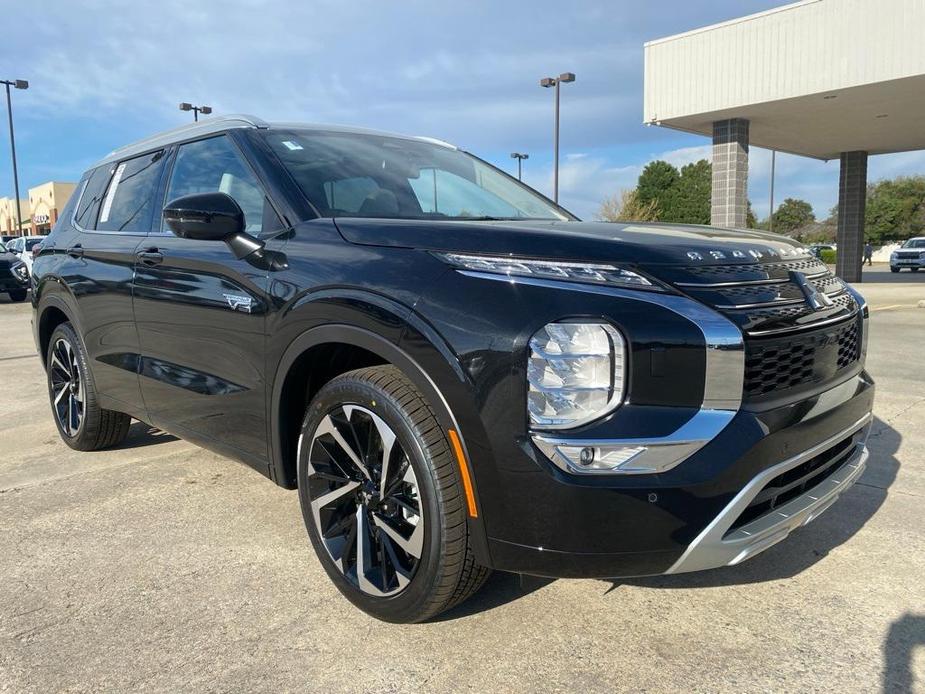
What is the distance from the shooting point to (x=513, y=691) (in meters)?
2.06

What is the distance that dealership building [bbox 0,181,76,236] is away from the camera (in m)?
54.0

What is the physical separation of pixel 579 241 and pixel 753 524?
0.95 metres

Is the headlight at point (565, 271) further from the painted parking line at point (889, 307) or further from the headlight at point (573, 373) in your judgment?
the painted parking line at point (889, 307)

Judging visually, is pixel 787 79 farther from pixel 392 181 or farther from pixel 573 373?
pixel 573 373

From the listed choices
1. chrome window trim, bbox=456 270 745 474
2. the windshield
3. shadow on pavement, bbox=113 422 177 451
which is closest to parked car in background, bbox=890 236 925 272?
the windshield

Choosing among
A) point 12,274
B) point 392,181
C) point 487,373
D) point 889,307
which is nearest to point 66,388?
point 392,181

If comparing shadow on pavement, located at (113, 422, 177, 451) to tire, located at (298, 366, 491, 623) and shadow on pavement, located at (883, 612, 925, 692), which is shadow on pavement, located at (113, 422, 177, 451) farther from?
shadow on pavement, located at (883, 612, 925, 692)

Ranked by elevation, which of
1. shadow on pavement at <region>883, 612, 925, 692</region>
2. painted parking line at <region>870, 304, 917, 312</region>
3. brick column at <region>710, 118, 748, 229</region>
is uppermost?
brick column at <region>710, 118, 748, 229</region>

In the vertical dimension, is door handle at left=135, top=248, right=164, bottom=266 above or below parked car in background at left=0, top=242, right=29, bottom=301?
above

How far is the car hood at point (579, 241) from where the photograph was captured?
6.84 ft

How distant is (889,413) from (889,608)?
3.09 m

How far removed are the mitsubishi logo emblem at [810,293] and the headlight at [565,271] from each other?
0.65m

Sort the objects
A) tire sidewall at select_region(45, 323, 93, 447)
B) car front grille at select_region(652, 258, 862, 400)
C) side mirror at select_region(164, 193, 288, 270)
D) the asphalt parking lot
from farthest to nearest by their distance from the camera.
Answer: tire sidewall at select_region(45, 323, 93, 447)
side mirror at select_region(164, 193, 288, 270)
the asphalt parking lot
car front grille at select_region(652, 258, 862, 400)

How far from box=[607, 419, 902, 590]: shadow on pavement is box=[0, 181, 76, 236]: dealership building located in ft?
168
